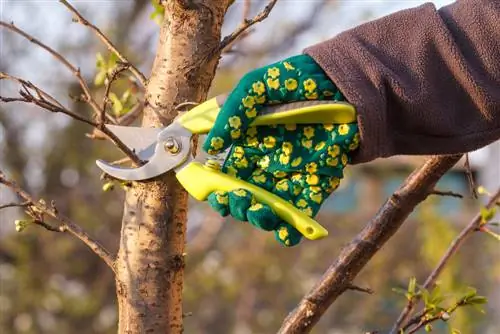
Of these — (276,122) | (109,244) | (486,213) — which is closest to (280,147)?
(276,122)

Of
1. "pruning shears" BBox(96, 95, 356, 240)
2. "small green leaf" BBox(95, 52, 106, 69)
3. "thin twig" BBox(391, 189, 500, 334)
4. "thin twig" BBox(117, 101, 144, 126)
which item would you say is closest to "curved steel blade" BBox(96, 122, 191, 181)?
"pruning shears" BBox(96, 95, 356, 240)

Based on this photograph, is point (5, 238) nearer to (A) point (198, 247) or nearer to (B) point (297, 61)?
(A) point (198, 247)

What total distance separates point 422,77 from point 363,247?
1.38 feet

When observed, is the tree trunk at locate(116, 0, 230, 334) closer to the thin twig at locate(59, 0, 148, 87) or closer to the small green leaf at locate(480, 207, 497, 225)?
the thin twig at locate(59, 0, 148, 87)

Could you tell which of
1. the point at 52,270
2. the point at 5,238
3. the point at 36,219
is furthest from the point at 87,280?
the point at 36,219

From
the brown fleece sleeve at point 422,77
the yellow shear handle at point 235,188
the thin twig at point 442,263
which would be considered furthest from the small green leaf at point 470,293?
the yellow shear handle at point 235,188

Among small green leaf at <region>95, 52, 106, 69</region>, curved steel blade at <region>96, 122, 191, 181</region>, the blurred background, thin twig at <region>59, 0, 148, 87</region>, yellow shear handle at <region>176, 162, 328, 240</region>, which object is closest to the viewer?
yellow shear handle at <region>176, 162, 328, 240</region>

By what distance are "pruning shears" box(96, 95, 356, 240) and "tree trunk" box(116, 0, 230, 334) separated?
5 centimetres

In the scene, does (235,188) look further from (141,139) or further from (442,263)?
(442,263)

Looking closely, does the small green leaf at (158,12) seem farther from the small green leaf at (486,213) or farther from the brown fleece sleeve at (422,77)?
the small green leaf at (486,213)

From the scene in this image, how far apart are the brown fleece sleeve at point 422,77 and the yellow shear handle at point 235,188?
13 cm

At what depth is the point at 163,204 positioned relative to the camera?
114 centimetres

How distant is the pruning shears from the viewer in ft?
3.16

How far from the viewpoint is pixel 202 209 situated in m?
5.97
